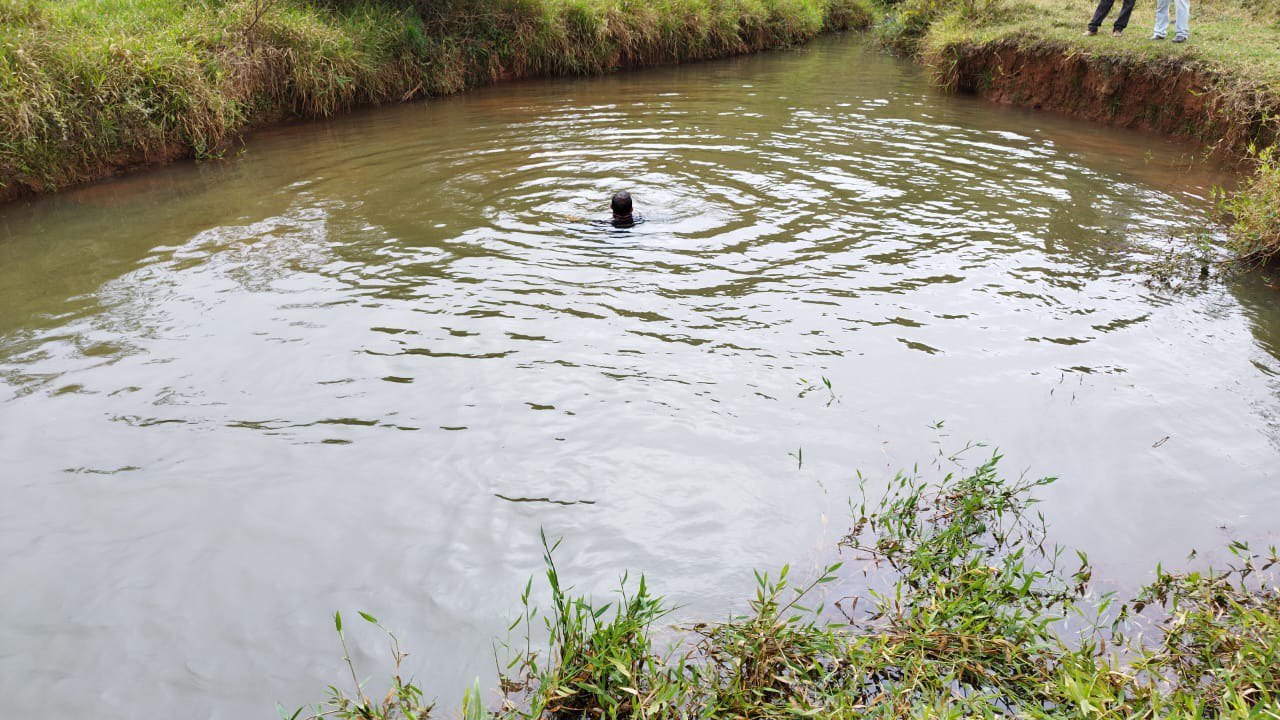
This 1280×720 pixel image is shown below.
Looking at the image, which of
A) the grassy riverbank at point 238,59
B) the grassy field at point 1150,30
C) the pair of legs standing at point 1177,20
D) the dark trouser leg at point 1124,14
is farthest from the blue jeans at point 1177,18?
the grassy riverbank at point 238,59

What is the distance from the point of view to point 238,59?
9906 mm

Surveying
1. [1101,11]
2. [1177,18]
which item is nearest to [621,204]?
[1177,18]

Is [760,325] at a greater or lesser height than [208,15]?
lesser

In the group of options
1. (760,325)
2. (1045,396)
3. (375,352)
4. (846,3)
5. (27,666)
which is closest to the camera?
(27,666)

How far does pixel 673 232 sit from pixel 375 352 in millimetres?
3225

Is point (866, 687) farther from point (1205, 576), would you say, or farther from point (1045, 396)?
point (1045, 396)

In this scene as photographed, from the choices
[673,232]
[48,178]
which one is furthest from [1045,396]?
[48,178]

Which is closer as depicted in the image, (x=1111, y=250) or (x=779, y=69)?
(x=1111, y=250)

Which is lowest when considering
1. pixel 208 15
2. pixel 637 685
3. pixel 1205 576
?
pixel 1205 576

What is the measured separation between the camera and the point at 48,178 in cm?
778

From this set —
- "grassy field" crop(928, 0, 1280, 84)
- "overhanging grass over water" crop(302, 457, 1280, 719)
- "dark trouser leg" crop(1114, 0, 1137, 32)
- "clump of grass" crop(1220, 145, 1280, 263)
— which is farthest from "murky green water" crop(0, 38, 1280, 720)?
"dark trouser leg" crop(1114, 0, 1137, 32)

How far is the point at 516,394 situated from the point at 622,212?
297 centimetres

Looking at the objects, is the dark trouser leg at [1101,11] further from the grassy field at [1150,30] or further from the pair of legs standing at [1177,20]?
the pair of legs standing at [1177,20]

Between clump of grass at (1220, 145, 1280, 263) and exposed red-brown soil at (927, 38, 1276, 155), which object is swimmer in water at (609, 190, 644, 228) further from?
exposed red-brown soil at (927, 38, 1276, 155)
